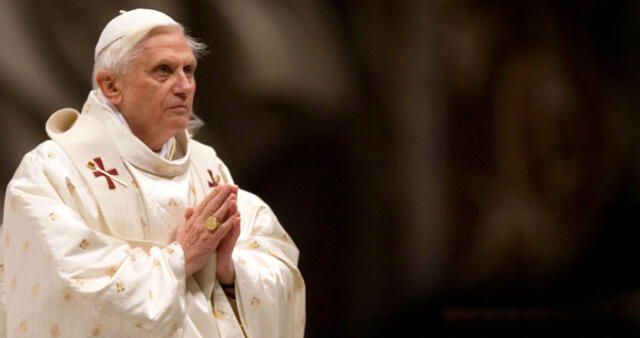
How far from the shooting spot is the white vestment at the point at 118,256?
2471mm

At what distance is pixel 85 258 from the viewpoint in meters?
2.48

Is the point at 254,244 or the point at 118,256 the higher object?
the point at 118,256

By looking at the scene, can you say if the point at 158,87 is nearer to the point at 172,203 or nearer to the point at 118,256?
the point at 172,203

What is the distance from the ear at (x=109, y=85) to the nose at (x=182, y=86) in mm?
144

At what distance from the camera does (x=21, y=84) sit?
3779 millimetres

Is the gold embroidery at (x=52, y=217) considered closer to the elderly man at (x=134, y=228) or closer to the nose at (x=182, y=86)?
the elderly man at (x=134, y=228)

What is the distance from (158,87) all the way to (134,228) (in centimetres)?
36

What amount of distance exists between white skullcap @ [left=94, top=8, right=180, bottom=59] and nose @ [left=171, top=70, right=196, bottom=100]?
0.44ft

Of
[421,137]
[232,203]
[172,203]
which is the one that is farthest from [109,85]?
[421,137]

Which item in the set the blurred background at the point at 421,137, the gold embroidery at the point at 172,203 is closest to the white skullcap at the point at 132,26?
the gold embroidery at the point at 172,203

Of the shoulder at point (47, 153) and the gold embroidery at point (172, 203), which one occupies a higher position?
the shoulder at point (47, 153)

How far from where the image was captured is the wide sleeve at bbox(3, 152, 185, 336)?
246 centimetres

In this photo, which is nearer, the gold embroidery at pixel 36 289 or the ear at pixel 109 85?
the gold embroidery at pixel 36 289

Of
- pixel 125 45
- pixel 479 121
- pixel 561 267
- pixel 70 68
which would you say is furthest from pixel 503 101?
pixel 125 45
